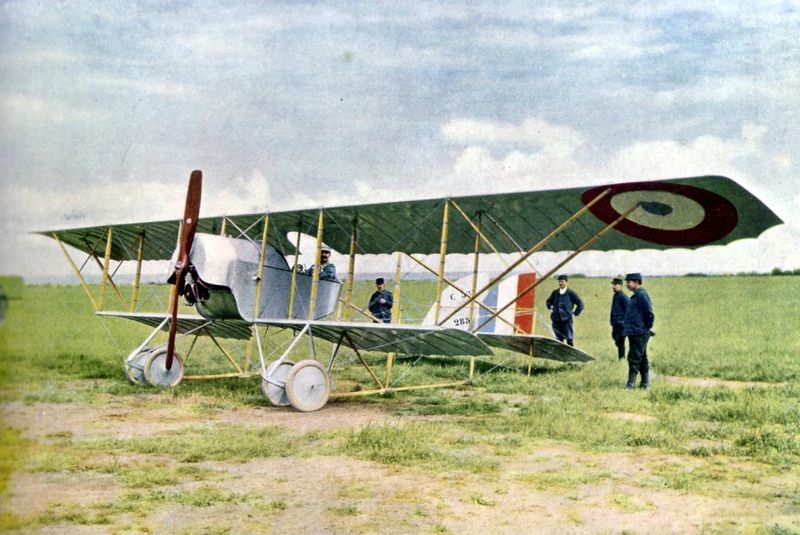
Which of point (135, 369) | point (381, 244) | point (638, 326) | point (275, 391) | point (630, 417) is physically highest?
point (381, 244)

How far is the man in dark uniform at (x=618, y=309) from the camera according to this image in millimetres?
12144

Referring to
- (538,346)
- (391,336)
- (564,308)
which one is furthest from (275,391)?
(564,308)

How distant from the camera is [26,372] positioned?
4125 millimetres

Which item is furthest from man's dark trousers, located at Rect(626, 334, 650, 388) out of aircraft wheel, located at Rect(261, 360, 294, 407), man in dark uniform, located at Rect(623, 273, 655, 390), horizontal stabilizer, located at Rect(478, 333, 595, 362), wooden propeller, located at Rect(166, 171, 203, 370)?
wooden propeller, located at Rect(166, 171, 203, 370)

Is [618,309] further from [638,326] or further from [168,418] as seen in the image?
[168,418]

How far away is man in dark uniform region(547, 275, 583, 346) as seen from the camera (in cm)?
1306

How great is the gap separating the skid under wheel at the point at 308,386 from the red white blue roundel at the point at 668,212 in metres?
3.88

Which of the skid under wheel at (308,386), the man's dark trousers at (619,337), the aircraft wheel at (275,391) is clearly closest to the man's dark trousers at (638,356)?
the man's dark trousers at (619,337)

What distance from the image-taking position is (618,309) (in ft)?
40.9

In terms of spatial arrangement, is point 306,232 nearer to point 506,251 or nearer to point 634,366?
point 506,251

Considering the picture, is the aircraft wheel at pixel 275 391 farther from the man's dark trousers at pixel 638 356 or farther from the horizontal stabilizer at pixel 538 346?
the man's dark trousers at pixel 638 356

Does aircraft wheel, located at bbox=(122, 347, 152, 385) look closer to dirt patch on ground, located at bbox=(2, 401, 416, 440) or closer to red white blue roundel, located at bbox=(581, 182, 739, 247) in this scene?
dirt patch on ground, located at bbox=(2, 401, 416, 440)

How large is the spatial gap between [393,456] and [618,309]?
27.3 feet

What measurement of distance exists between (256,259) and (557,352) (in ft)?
19.3
